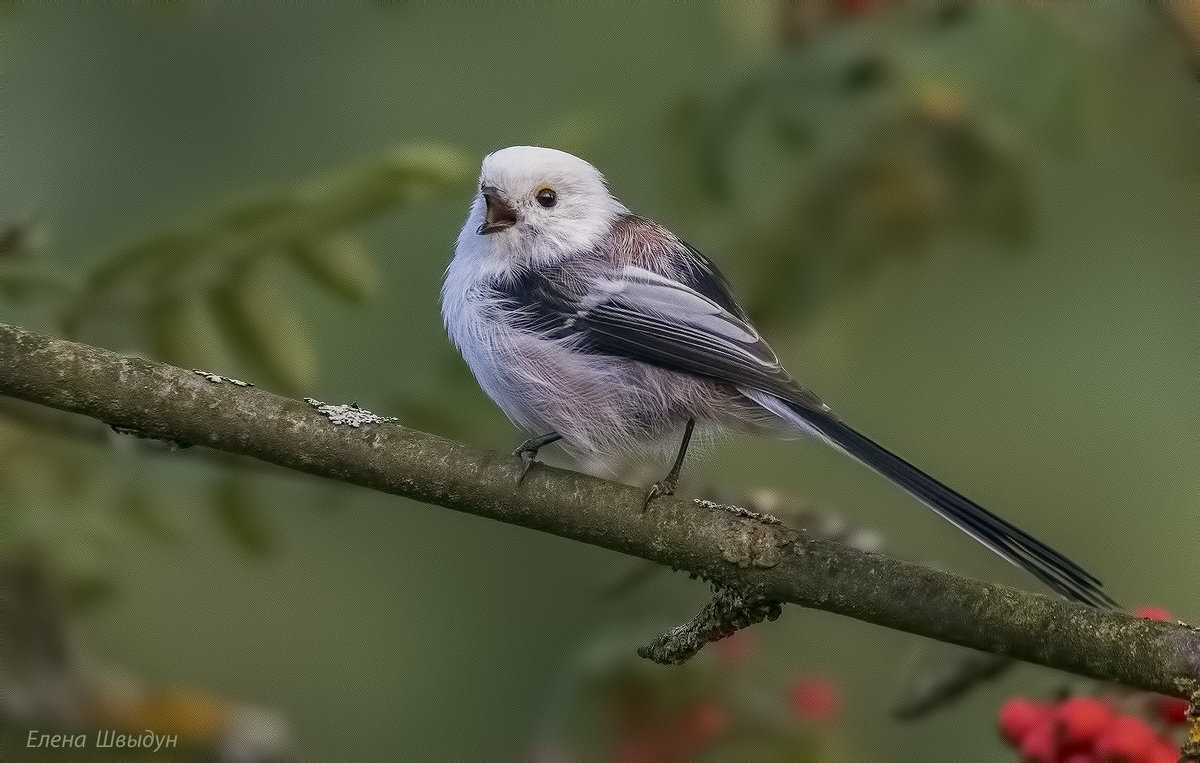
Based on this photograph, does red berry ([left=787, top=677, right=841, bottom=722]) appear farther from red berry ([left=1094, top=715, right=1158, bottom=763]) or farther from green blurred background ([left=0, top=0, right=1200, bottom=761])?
red berry ([left=1094, top=715, right=1158, bottom=763])

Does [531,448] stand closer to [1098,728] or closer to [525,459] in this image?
[525,459]

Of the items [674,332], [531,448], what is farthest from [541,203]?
[531,448]

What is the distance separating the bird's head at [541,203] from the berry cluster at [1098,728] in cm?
105

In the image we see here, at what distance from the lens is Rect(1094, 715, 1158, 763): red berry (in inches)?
69.8

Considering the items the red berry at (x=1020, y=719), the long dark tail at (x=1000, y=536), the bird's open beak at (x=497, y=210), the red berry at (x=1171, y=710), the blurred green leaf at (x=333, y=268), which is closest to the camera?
the long dark tail at (x=1000, y=536)

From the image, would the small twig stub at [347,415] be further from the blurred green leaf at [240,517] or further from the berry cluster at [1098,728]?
the berry cluster at [1098,728]

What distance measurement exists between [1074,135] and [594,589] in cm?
150

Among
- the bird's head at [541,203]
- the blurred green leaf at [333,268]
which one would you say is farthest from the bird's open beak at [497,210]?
the blurred green leaf at [333,268]

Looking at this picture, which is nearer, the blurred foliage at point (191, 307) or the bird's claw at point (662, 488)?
the bird's claw at point (662, 488)

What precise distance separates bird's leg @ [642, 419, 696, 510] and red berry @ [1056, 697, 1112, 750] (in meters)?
0.65

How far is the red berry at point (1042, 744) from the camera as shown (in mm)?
1846

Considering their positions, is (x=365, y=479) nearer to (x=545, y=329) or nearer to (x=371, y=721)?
(x=545, y=329)

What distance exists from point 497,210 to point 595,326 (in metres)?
0.26

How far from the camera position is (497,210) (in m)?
2.15
